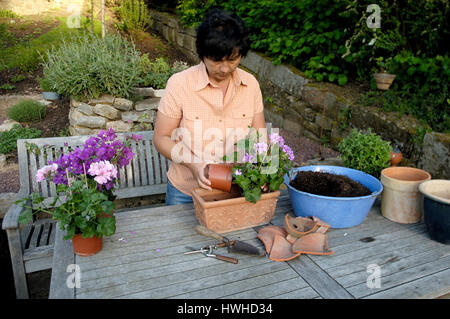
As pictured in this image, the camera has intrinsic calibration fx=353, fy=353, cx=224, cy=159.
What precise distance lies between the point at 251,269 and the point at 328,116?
2.88m

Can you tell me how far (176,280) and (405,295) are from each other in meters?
0.82

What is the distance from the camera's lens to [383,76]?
3379mm

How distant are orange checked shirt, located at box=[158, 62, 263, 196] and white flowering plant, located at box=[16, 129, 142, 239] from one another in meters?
0.49

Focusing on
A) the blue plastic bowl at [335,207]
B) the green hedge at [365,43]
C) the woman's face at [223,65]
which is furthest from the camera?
the green hedge at [365,43]

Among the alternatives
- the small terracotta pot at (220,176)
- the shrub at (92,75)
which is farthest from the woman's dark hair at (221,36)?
the shrub at (92,75)

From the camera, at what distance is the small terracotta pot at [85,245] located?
4.70 feet

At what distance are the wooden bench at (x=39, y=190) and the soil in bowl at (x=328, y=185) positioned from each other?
5.00ft

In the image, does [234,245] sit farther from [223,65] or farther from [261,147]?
[223,65]

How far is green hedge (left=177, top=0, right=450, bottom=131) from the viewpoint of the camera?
124 inches

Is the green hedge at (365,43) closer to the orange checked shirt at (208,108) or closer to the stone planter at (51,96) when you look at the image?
the orange checked shirt at (208,108)

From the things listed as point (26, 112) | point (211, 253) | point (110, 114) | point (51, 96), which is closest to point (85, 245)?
point (211, 253)
